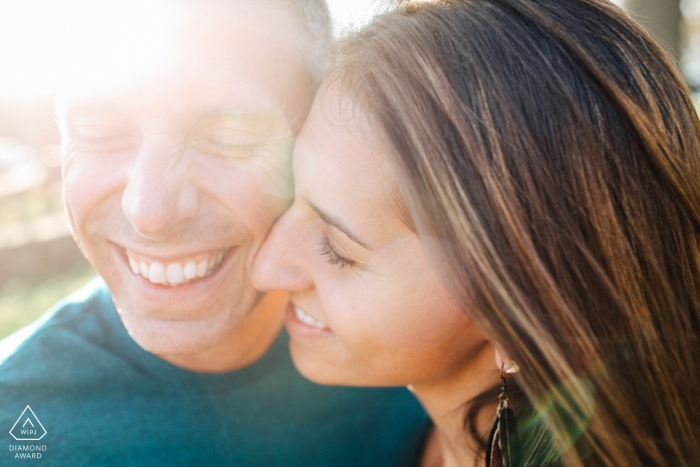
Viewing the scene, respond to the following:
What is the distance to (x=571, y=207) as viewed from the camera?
1.55 meters

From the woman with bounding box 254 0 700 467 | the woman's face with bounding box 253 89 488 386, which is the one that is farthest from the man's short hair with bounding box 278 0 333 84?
the woman with bounding box 254 0 700 467

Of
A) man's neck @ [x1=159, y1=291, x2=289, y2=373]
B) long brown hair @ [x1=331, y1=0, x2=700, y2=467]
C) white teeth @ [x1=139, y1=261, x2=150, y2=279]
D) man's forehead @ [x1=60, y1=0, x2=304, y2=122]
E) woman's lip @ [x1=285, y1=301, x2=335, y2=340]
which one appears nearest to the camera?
long brown hair @ [x1=331, y1=0, x2=700, y2=467]

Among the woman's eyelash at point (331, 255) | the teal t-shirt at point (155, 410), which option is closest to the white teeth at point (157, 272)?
the teal t-shirt at point (155, 410)

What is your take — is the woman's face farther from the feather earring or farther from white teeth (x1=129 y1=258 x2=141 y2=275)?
white teeth (x1=129 y1=258 x2=141 y2=275)

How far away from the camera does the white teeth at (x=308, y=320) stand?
222 centimetres

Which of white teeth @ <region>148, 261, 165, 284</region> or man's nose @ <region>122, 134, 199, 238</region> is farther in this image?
white teeth @ <region>148, 261, 165, 284</region>

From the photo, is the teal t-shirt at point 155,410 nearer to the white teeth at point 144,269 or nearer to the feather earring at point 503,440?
the white teeth at point 144,269

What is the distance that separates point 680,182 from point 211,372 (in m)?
1.99

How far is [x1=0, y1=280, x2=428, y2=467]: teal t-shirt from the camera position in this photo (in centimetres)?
215

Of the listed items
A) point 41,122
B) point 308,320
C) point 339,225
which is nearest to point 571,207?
point 339,225

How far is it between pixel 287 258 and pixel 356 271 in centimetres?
33

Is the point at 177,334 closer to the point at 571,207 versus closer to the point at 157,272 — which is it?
the point at 157,272

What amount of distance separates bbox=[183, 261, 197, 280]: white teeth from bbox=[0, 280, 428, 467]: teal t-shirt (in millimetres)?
420

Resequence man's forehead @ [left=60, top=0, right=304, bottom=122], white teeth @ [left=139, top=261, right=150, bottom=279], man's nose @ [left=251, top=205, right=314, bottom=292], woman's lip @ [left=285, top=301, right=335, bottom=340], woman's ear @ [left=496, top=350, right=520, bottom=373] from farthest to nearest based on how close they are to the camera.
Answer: white teeth @ [left=139, top=261, right=150, bottom=279] → woman's lip @ [left=285, top=301, right=335, bottom=340] → man's nose @ [left=251, top=205, right=314, bottom=292] → man's forehead @ [left=60, top=0, right=304, bottom=122] → woman's ear @ [left=496, top=350, right=520, bottom=373]
